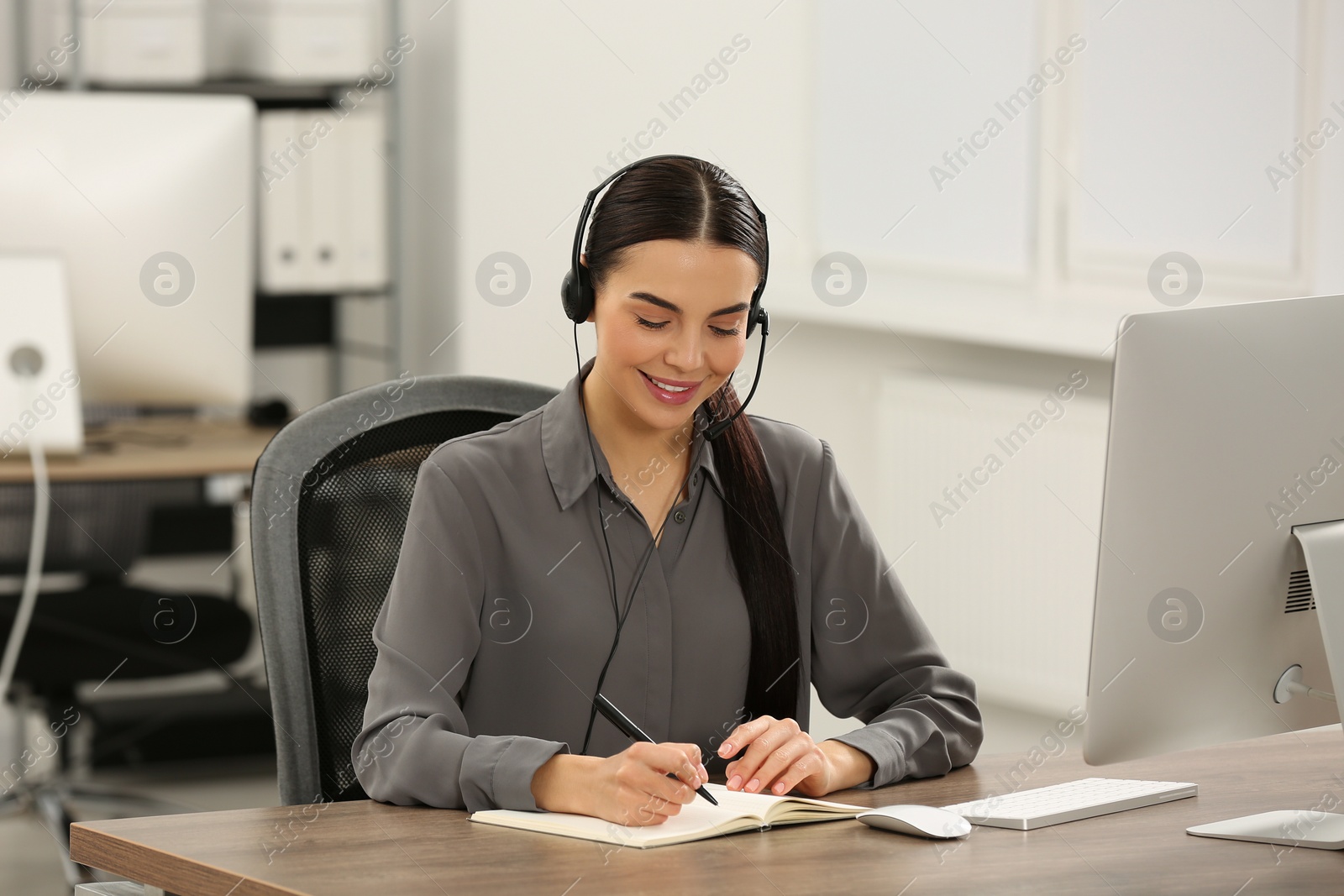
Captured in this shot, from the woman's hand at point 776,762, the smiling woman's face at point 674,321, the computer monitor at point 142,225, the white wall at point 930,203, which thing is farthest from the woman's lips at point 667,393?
the white wall at point 930,203

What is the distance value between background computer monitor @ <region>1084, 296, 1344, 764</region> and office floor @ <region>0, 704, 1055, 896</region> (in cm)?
199

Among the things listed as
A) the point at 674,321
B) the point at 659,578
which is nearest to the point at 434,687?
the point at 659,578

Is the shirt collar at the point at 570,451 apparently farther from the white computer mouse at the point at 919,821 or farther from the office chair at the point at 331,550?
the white computer mouse at the point at 919,821

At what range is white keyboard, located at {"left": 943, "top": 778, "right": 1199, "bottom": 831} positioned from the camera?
130cm

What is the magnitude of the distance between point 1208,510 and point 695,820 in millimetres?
480

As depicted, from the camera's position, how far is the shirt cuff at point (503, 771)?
1.28m

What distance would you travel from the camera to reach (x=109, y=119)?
2477 mm

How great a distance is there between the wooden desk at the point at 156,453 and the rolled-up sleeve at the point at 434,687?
1.44 metres

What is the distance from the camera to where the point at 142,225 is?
2473 mm

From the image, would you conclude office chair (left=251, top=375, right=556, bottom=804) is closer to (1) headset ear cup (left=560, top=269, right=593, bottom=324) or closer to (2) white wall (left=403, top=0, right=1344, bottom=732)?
(1) headset ear cup (left=560, top=269, right=593, bottom=324)

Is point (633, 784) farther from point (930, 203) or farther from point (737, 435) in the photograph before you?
point (930, 203)

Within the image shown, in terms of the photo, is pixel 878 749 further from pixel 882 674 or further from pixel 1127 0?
pixel 1127 0

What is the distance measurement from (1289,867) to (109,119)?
2065mm

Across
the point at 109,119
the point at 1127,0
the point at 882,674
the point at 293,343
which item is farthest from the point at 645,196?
the point at 293,343
